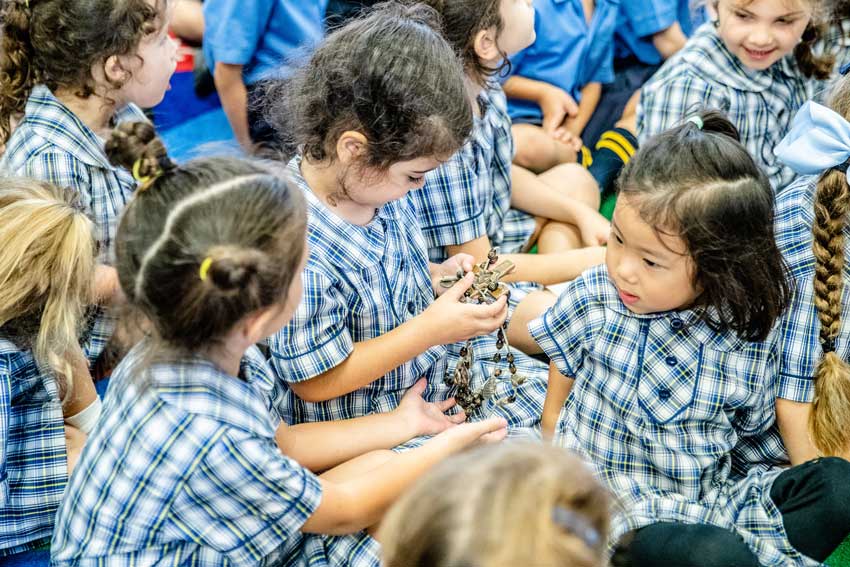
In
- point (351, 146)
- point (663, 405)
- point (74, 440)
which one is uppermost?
point (351, 146)

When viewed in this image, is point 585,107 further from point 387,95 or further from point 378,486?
point 378,486

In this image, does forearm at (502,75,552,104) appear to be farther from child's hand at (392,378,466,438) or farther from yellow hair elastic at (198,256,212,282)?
yellow hair elastic at (198,256,212,282)


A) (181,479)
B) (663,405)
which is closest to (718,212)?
(663,405)

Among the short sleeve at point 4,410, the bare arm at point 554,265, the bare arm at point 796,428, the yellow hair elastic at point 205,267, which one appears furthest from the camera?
the bare arm at point 554,265

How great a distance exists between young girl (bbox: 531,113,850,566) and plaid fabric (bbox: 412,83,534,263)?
1.04ft

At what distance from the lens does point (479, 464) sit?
29.3 inches

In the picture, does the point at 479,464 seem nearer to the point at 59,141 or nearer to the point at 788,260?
the point at 788,260

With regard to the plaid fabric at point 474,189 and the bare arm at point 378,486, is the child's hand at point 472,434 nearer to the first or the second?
the bare arm at point 378,486

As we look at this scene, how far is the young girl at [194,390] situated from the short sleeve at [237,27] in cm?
101

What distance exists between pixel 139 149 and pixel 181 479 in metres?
0.33

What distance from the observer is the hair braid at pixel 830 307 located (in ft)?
3.92

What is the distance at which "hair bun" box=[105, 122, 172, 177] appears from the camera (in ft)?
3.05

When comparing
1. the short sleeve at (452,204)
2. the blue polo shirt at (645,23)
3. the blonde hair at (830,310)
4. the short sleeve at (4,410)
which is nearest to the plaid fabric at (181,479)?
the short sleeve at (4,410)

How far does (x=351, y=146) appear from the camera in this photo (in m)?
1.17
